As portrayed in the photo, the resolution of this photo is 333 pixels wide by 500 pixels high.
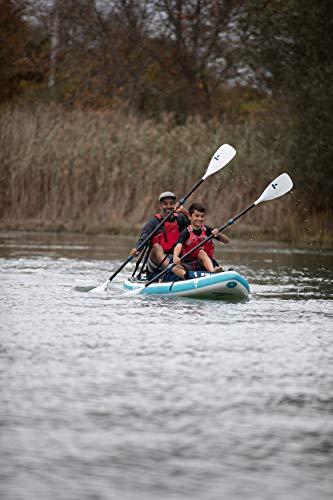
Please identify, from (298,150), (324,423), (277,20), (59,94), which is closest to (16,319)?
(324,423)

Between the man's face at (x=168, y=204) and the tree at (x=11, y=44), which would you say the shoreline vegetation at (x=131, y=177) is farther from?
the tree at (x=11, y=44)

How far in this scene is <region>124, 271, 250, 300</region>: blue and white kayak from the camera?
538 inches

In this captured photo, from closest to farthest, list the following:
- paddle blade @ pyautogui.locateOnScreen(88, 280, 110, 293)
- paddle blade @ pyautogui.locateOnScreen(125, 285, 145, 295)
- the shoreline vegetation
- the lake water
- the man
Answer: the lake water, paddle blade @ pyautogui.locateOnScreen(125, 285, 145, 295), paddle blade @ pyautogui.locateOnScreen(88, 280, 110, 293), the man, the shoreline vegetation

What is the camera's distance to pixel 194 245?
47.9 feet

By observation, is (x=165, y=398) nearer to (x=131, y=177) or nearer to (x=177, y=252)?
(x=177, y=252)

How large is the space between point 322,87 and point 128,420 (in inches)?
760

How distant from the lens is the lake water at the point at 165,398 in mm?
5523

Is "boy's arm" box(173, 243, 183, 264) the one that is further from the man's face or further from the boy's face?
the man's face

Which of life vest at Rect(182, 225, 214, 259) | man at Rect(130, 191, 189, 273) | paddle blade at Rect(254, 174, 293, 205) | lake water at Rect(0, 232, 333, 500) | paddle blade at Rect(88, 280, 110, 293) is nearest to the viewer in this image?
lake water at Rect(0, 232, 333, 500)

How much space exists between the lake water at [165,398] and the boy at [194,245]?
57 cm

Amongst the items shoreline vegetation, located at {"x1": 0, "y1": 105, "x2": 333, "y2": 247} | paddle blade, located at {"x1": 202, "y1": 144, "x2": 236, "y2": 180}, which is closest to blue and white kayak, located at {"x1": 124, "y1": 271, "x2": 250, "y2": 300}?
paddle blade, located at {"x1": 202, "y1": 144, "x2": 236, "y2": 180}

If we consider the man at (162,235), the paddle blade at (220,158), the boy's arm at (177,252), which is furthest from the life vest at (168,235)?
the paddle blade at (220,158)

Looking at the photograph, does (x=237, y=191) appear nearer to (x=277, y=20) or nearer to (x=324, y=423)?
(x=277, y=20)

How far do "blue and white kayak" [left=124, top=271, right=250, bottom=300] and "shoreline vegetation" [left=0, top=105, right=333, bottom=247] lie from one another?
11.2 metres
